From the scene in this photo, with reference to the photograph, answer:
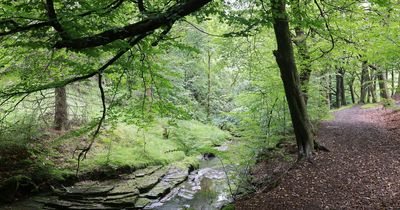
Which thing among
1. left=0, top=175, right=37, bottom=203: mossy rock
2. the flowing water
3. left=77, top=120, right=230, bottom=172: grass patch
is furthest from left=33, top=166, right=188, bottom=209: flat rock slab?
left=77, top=120, right=230, bottom=172: grass patch

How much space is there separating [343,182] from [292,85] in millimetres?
2542

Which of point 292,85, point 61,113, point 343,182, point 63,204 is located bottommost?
point 63,204

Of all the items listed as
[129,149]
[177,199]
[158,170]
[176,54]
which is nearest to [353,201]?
[177,199]

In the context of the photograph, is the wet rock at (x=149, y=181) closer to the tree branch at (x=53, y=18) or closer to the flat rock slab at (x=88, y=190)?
the flat rock slab at (x=88, y=190)

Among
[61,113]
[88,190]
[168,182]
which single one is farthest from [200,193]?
[61,113]

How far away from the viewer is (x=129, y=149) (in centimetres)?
1292

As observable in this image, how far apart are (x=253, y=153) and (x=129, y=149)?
603cm

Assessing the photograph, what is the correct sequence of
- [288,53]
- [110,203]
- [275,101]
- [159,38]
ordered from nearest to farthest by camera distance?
[159,38]
[288,53]
[110,203]
[275,101]

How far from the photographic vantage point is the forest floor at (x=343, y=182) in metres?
5.86

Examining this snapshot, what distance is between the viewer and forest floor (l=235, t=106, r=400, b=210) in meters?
5.86

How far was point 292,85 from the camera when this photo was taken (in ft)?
26.2

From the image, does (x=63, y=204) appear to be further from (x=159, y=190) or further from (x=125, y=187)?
(x=159, y=190)

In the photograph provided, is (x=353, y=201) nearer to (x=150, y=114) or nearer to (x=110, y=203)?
(x=150, y=114)

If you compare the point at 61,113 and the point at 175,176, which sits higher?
the point at 61,113
